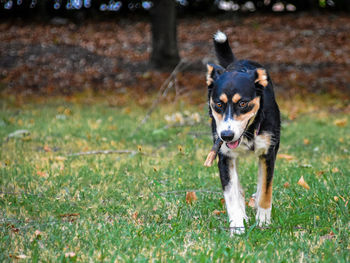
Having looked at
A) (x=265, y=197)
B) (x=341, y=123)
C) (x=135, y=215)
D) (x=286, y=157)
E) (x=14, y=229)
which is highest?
(x=265, y=197)

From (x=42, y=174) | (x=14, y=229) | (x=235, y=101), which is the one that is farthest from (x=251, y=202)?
(x=42, y=174)

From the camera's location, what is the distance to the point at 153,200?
4168 millimetres

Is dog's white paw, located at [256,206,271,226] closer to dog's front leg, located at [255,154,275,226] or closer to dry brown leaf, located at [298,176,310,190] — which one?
dog's front leg, located at [255,154,275,226]

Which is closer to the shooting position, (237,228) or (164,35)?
(237,228)

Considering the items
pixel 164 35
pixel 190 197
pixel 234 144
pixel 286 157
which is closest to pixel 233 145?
pixel 234 144

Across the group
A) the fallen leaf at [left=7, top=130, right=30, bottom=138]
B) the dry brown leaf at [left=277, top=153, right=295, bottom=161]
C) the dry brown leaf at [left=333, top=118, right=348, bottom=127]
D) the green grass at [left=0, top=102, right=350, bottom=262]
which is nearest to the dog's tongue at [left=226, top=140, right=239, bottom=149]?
the green grass at [left=0, top=102, right=350, bottom=262]

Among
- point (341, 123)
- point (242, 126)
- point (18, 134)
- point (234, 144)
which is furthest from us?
point (341, 123)

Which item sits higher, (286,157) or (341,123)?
(286,157)

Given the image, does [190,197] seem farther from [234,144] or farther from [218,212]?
[234,144]

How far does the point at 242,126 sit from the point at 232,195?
55cm

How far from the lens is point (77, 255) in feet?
9.68

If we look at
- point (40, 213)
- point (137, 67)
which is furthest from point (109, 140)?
point (137, 67)

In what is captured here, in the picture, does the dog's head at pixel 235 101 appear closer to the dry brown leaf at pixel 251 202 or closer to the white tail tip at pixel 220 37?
the dry brown leaf at pixel 251 202

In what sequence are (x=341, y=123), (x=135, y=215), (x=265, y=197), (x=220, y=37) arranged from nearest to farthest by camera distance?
(x=265, y=197) < (x=135, y=215) < (x=220, y=37) < (x=341, y=123)
